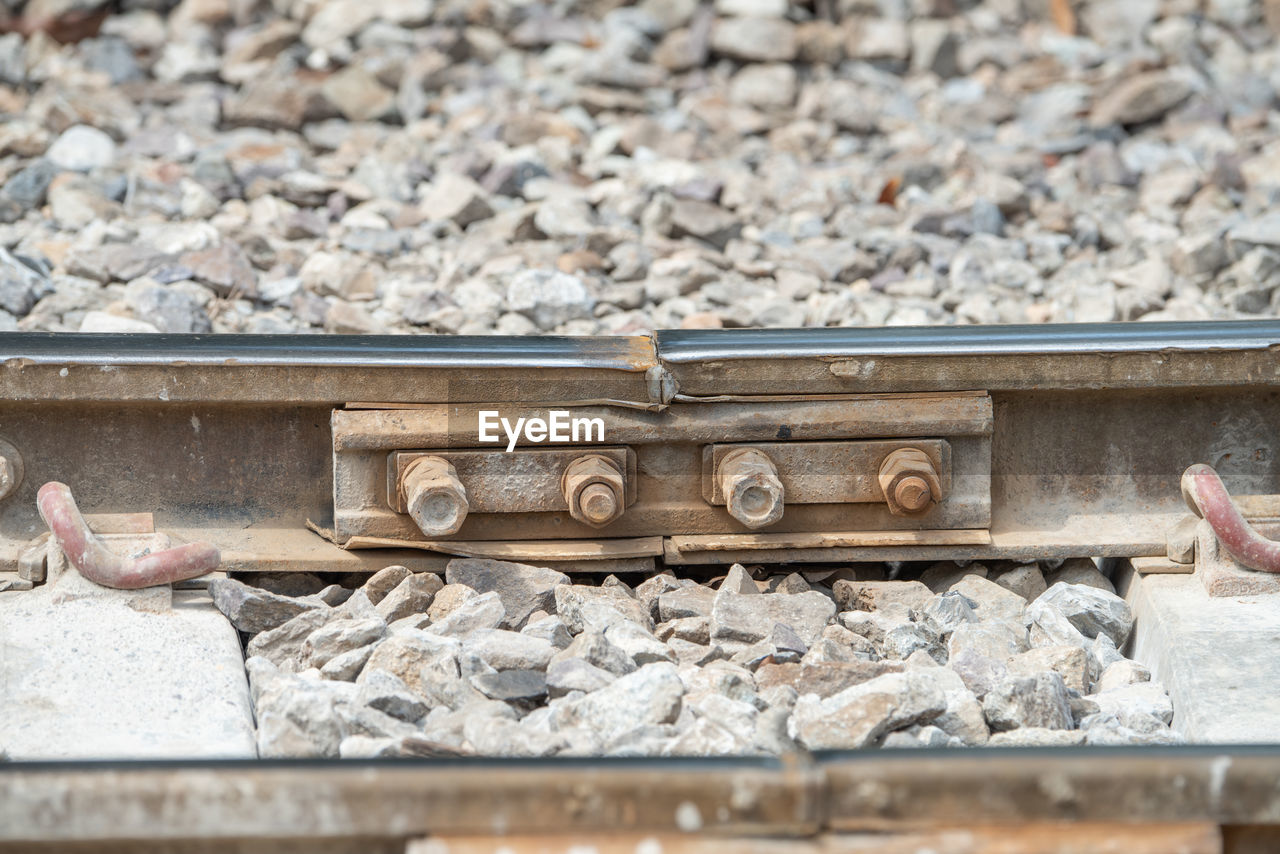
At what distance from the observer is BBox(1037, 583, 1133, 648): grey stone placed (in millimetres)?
2873

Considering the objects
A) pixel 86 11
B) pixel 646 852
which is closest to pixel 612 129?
pixel 86 11

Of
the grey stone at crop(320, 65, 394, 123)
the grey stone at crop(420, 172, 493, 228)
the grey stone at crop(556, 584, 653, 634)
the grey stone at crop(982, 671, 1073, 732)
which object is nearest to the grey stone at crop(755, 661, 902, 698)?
the grey stone at crop(982, 671, 1073, 732)

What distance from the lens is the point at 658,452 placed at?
2979 millimetres

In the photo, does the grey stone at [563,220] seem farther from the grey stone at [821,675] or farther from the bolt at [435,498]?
the grey stone at [821,675]

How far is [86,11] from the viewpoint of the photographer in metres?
9.66

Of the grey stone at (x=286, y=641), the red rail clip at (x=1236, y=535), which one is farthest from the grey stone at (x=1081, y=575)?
the grey stone at (x=286, y=641)

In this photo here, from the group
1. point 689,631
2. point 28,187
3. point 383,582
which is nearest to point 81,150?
point 28,187

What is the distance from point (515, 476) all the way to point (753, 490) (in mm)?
536

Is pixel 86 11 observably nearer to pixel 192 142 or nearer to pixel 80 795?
pixel 192 142

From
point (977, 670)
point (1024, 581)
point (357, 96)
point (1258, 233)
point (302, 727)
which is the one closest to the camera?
point (302, 727)

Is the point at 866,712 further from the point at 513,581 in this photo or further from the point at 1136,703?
the point at 513,581

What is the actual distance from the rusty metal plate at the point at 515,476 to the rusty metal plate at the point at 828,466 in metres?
0.21

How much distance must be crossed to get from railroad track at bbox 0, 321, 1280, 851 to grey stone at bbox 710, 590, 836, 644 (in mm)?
180

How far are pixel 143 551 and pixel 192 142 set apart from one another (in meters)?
5.55
